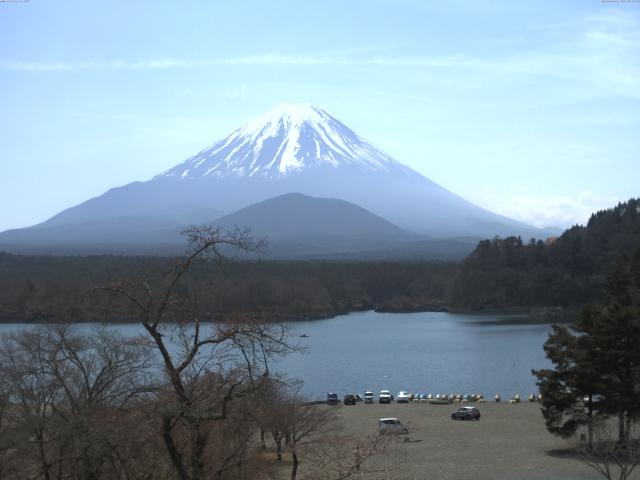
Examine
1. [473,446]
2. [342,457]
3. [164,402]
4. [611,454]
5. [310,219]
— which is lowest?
[473,446]

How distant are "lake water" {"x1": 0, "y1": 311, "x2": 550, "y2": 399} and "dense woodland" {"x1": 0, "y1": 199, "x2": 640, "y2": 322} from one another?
6083 millimetres

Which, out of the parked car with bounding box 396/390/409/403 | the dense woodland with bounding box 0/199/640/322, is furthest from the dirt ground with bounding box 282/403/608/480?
the dense woodland with bounding box 0/199/640/322

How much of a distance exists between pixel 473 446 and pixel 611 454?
3.90 meters

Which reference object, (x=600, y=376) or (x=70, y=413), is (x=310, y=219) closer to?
(x=600, y=376)

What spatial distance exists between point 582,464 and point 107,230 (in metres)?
A: 135

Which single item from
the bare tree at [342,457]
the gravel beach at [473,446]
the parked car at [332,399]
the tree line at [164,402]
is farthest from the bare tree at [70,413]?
the parked car at [332,399]

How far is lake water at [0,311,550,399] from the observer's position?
25.0m

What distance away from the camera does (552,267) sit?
184ft

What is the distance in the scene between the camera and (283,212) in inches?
5591

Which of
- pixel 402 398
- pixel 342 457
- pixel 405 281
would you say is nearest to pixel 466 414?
pixel 402 398

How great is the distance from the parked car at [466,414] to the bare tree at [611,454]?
13.6 ft

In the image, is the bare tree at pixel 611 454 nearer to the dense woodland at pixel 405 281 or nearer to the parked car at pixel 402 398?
the parked car at pixel 402 398

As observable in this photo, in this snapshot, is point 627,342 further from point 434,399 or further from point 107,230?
point 107,230

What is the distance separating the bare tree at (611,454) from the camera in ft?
32.9
